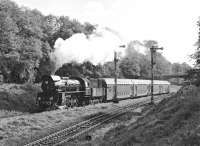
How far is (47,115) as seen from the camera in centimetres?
2602

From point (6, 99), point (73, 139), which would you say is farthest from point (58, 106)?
point (73, 139)

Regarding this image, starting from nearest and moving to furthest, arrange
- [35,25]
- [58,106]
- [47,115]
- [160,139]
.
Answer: [160,139] → [47,115] → [58,106] → [35,25]

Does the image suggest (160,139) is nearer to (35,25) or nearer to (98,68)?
(35,25)

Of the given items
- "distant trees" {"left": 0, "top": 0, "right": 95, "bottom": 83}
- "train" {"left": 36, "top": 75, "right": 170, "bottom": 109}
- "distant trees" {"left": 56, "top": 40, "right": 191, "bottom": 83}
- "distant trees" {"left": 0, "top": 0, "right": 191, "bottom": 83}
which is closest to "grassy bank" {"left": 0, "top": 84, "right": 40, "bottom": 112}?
"train" {"left": 36, "top": 75, "right": 170, "bottom": 109}

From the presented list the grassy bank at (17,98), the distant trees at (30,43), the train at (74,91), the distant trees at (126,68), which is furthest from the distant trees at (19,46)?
the train at (74,91)

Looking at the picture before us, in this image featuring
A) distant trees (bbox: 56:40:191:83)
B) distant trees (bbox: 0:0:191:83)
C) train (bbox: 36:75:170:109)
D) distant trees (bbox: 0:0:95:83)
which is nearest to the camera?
train (bbox: 36:75:170:109)

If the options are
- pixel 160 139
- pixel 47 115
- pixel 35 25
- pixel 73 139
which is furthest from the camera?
pixel 35 25

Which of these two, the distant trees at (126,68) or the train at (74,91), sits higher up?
the distant trees at (126,68)

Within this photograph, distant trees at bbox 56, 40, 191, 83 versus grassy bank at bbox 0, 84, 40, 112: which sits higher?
distant trees at bbox 56, 40, 191, 83

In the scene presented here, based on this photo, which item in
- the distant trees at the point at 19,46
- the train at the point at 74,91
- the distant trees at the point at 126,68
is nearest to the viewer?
the train at the point at 74,91

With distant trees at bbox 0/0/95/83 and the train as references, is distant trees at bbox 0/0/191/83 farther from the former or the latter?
the train

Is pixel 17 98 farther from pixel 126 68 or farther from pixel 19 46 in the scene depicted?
pixel 126 68

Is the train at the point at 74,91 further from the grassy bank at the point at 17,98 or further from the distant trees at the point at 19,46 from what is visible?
the distant trees at the point at 19,46

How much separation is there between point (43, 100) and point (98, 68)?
3022 centimetres
